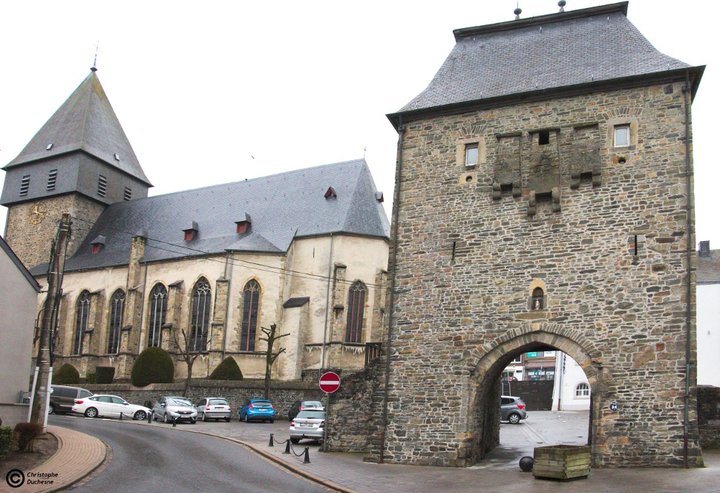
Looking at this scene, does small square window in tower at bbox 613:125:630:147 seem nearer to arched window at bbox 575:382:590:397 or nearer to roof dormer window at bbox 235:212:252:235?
arched window at bbox 575:382:590:397

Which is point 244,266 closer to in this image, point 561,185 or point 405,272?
point 405,272

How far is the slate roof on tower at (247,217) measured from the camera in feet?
137

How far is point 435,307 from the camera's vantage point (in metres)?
19.0

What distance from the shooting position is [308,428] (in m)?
22.9

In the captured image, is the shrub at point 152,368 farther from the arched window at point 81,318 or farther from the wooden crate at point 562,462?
the wooden crate at point 562,462

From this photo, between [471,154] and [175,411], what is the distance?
16575 mm

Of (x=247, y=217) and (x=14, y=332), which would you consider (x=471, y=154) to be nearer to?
(x=14, y=332)

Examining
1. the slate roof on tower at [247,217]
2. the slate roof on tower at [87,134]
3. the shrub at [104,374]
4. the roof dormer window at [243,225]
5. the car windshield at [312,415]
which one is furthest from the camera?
the slate roof on tower at [87,134]

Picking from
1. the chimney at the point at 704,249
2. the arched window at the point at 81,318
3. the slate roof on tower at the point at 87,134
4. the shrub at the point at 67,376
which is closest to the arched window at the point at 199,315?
the shrub at the point at 67,376

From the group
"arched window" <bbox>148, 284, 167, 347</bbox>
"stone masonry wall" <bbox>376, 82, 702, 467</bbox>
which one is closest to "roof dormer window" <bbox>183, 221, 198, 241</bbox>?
"arched window" <bbox>148, 284, 167, 347</bbox>

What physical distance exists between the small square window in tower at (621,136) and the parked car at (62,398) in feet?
79.8

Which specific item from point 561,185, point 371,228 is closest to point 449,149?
point 561,185

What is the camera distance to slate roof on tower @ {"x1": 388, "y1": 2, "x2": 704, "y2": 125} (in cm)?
1855

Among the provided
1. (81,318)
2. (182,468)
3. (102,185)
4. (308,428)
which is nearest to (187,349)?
(81,318)
